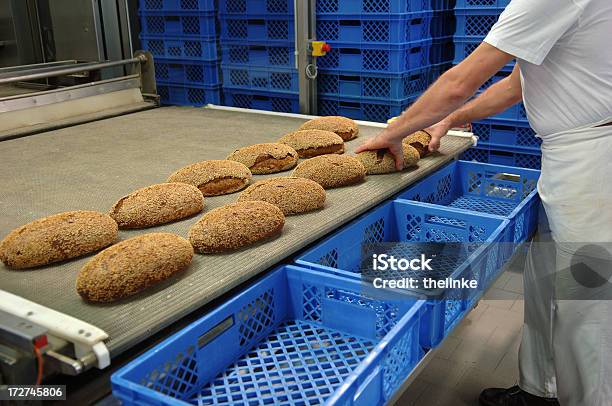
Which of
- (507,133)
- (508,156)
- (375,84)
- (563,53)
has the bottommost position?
(508,156)

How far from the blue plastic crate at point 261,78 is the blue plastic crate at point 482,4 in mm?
886

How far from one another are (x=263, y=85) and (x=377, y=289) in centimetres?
221

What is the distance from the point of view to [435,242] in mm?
1639

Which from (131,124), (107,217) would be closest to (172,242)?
(107,217)

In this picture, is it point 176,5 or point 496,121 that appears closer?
point 496,121

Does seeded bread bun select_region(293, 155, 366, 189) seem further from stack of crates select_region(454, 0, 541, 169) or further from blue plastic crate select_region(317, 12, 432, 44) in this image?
stack of crates select_region(454, 0, 541, 169)

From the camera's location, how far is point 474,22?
2740 millimetres

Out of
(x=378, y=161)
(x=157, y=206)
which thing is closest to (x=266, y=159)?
(x=378, y=161)

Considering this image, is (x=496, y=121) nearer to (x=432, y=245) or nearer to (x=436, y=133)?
(x=436, y=133)

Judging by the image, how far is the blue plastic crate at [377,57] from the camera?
2.69 meters

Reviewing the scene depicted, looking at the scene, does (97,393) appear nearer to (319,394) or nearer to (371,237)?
(319,394)

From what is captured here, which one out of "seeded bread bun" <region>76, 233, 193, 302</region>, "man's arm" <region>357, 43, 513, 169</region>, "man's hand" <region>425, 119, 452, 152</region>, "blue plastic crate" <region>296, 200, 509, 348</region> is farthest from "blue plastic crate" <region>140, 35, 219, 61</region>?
"seeded bread bun" <region>76, 233, 193, 302</region>

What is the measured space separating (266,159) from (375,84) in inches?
47.3

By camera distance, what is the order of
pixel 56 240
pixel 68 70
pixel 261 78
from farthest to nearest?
pixel 261 78 → pixel 68 70 → pixel 56 240
